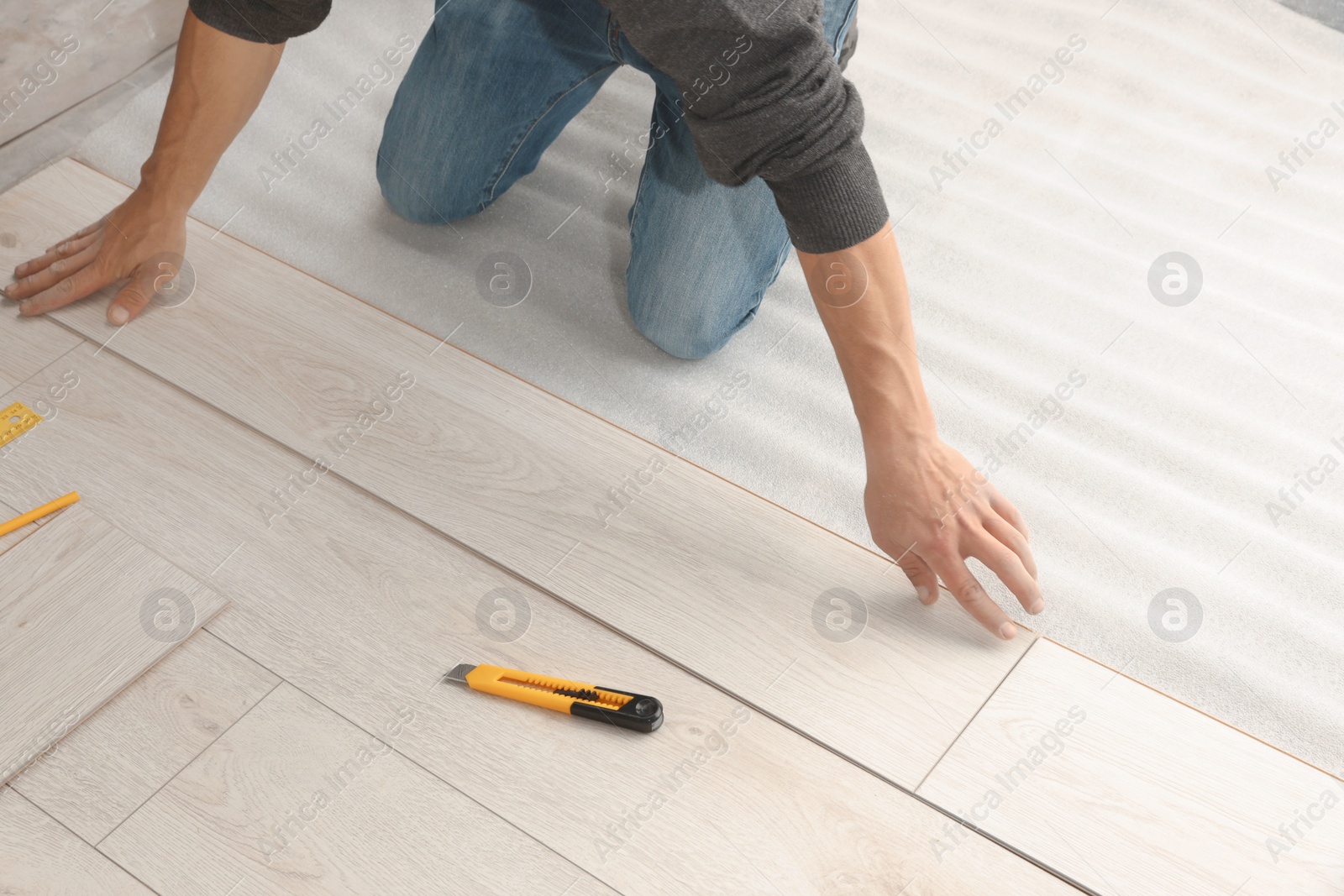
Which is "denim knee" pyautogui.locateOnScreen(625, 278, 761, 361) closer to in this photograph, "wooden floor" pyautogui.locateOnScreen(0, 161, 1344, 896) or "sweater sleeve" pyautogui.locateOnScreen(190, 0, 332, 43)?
"wooden floor" pyautogui.locateOnScreen(0, 161, 1344, 896)

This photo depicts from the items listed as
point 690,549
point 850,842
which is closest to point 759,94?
point 690,549

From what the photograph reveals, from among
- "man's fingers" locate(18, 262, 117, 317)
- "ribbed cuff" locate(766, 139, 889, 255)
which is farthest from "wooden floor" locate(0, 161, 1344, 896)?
"ribbed cuff" locate(766, 139, 889, 255)

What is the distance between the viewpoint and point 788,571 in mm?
1202

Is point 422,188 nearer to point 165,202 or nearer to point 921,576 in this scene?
point 165,202

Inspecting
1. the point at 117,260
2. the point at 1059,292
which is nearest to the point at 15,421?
the point at 117,260

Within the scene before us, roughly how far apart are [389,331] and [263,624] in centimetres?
48

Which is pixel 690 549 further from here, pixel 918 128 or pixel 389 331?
pixel 918 128

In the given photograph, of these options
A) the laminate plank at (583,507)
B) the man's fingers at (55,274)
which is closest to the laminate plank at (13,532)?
the laminate plank at (583,507)

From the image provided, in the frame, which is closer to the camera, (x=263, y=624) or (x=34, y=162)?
(x=263, y=624)

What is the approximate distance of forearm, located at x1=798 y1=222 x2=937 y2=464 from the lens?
109 centimetres

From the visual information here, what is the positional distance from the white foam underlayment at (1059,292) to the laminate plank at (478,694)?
21 centimetres

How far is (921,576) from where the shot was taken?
1.15 meters

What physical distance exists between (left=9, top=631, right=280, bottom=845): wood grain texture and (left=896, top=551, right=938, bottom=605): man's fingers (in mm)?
698

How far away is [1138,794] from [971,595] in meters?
0.25
